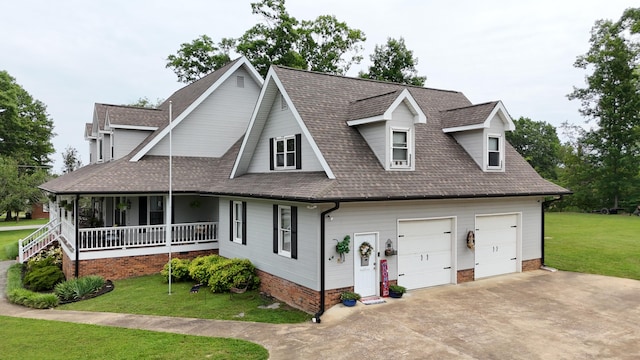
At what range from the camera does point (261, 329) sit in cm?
995

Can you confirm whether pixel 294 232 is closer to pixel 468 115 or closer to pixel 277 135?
pixel 277 135

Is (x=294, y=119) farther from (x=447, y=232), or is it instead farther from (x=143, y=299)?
(x=143, y=299)

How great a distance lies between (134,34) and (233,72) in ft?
23.9

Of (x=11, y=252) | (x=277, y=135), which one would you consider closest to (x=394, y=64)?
(x=277, y=135)

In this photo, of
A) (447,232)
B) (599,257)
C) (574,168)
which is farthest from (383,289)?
(574,168)

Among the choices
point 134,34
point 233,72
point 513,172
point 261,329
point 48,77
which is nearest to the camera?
point 261,329

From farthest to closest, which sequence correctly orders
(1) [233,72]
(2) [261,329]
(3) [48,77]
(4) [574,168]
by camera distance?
(4) [574,168]
(3) [48,77]
(1) [233,72]
(2) [261,329]

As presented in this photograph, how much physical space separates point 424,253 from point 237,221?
746 cm

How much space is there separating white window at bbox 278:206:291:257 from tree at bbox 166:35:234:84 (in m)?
24.8

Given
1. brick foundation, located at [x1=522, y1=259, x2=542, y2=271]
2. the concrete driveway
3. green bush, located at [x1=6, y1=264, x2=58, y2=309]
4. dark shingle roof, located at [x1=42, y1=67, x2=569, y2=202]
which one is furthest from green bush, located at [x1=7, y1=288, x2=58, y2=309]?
brick foundation, located at [x1=522, y1=259, x2=542, y2=271]

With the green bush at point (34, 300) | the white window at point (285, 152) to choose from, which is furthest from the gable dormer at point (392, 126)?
the green bush at point (34, 300)

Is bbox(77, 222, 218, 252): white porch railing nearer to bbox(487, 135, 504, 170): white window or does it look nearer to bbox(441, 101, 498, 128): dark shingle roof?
bbox(441, 101, 498, 128): dark shingle roof

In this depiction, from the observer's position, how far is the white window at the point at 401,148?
1327 centimetres

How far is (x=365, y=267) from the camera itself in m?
11.9
